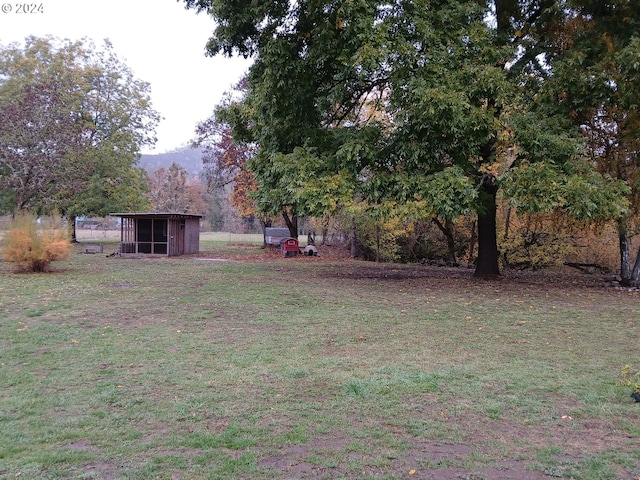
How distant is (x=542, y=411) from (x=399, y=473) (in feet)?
5.84

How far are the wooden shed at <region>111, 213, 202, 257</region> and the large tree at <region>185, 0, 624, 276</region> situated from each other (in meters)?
12.5

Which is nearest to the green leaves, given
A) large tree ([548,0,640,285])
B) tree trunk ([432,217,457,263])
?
large tree ([548,0,640,285])

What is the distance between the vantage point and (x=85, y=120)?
103ft

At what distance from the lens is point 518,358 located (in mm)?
5945

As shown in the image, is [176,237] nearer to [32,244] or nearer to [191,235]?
[191,235]

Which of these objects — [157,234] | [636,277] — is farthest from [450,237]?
[157,234]

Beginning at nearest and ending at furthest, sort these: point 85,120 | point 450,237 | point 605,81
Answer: point 605,81
point 450,237
point 85,120

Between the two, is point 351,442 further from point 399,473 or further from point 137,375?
point 137,375

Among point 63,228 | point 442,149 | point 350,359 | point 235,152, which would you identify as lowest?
point 350,359

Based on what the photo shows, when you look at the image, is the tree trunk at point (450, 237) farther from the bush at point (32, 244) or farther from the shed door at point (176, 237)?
the bush at point (32, 244)

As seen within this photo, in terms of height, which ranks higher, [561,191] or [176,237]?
[561,191]

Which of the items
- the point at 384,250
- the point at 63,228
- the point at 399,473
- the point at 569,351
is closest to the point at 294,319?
the point at 569,351

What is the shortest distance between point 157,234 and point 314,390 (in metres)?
22.1

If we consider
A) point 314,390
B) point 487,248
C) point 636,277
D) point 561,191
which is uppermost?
point 561,191
